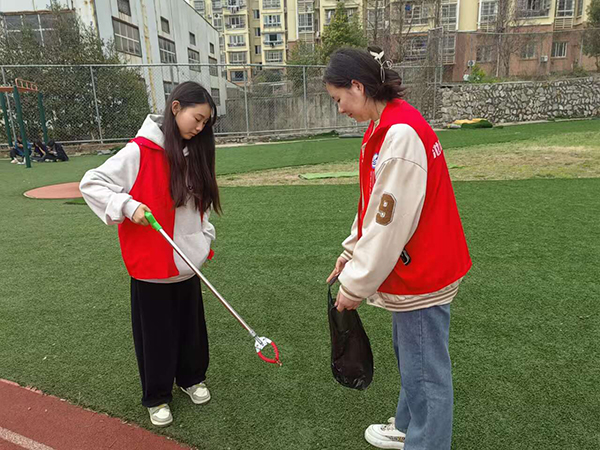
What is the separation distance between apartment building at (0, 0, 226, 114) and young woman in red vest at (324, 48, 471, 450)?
14.6 metres

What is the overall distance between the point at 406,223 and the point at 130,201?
3.90ft

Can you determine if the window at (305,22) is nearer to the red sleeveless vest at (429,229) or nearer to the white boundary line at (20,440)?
the white boundary line at (20,440)

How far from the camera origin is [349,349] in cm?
191

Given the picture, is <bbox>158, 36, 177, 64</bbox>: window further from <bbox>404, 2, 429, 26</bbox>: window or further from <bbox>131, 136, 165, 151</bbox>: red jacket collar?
<bbox>131, 136, 165, 151</bbox>: red jacket collar

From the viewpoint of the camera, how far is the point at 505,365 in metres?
2.74

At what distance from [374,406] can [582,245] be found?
10.7 feet

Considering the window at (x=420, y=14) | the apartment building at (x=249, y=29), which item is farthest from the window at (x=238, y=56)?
the window at (x=420, y=14)

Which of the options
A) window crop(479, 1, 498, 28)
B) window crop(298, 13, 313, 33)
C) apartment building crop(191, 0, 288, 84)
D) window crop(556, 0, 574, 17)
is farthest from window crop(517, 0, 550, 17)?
apartment building crop(191, 0, 288, 84)

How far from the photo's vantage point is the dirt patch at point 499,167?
8.38 metres

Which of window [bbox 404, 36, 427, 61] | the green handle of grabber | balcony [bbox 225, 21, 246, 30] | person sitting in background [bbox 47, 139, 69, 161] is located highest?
balcony [bbox 225, 21, 246, 30]

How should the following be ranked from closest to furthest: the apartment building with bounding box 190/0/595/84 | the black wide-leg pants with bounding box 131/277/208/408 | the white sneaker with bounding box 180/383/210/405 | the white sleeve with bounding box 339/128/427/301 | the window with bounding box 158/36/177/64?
1. the white sleeve with bounding box 339/128/427/301
2. the black wide-leg pants with bounding box 131/277/208/408
3. the white sneaker with bounding box 180/383/210/405
4. the apartment building with bounding box 190/0/595/84
5. the window with bounding box 158/36/177/64

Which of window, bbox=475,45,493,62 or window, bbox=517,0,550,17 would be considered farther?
window, bbox=517,0,550,17

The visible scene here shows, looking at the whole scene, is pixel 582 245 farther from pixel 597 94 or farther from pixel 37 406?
pixel 597 94

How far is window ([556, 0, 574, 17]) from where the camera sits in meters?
34.1
